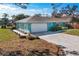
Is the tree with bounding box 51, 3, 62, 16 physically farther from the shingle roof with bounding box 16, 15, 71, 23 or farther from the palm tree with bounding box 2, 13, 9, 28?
the palm tree with bounding box 2, 13, 9, 28

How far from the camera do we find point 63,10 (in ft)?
38.1

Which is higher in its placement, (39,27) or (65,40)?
(39,27)

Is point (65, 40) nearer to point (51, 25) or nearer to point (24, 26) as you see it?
point (51, 25)

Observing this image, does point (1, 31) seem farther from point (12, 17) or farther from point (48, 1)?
point (48, 1)

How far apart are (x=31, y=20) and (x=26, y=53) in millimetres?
661

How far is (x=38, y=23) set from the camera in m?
11.7

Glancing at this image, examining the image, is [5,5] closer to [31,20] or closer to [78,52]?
[31,20]

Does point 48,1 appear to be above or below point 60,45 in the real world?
above

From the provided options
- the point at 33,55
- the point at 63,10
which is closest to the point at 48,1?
the point at 63,10

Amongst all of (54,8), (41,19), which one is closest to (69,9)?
(54,8)

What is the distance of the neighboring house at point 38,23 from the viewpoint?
11617mm

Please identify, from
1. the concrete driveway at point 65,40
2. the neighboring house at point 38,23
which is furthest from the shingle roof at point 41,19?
the concrete driveway at point 65,40

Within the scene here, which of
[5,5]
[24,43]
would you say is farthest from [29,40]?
[5,5]

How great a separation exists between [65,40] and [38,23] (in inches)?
25.1
